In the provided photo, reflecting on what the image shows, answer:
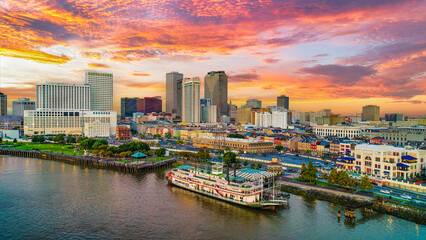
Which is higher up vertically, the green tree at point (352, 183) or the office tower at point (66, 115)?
the office tower at point (66, 115)

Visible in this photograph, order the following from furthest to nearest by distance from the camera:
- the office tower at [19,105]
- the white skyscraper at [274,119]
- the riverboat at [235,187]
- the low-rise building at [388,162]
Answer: the office tower at [19,105]
the white skyscraper at [274,119]
the low-rise building at [388,162]
the riverboat at [235,187]

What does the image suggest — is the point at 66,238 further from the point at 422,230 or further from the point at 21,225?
the point at 422,230

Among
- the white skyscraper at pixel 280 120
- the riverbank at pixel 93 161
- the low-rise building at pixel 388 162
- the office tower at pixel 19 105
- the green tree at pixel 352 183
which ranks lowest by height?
the riverbank at pixel 93 161

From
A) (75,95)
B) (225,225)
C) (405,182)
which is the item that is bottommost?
(225,225)

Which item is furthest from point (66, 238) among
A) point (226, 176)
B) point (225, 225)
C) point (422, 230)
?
point (422, 230)

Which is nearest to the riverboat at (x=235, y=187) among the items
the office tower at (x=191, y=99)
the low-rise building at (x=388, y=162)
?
the low-rise building at (x=388, y=162)

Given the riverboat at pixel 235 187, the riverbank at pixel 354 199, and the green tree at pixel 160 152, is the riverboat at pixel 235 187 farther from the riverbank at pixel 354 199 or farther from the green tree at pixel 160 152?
the green tree at pixel 160 152

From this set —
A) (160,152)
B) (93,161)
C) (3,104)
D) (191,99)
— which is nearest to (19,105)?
(3,104)
